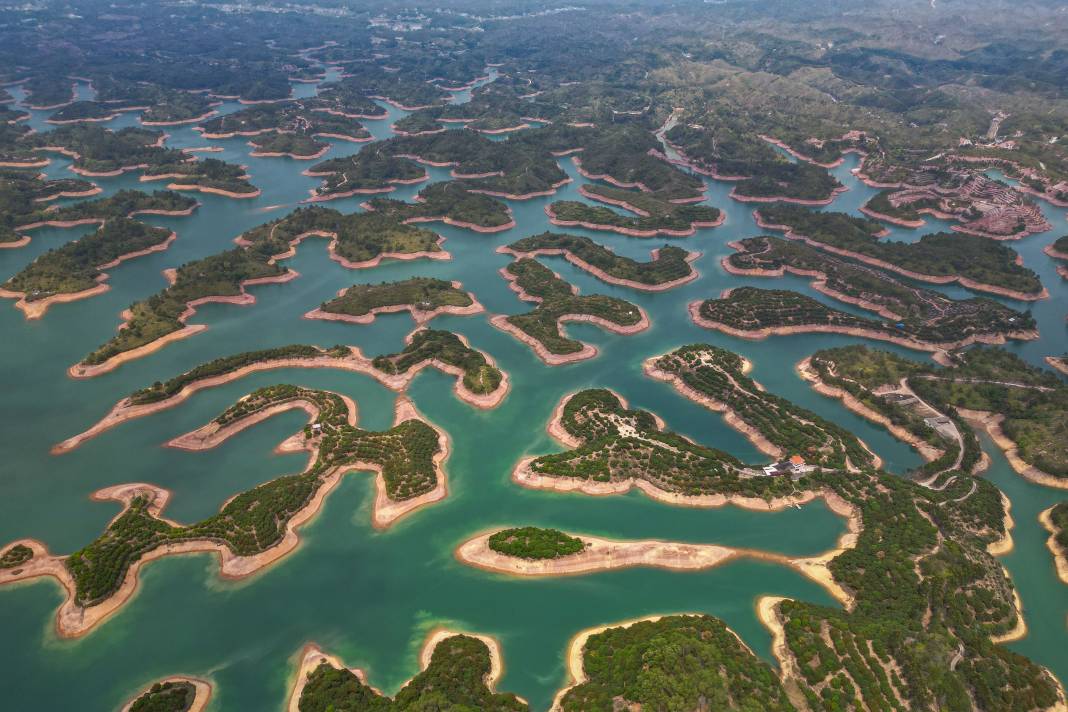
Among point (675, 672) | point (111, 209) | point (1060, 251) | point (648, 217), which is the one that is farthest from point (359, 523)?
point (1060, 251)

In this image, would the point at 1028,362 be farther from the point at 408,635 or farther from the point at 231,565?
the point at 231,565

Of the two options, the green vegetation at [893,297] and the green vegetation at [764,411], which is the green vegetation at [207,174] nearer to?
the green vegetation at [764,411]

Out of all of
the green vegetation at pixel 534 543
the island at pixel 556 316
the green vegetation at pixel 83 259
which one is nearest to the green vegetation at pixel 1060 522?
the green vegetation at pixel 534 543

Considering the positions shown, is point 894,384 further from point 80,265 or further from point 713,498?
point 80,265

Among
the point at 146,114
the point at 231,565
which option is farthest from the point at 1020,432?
→ the point at 146,114

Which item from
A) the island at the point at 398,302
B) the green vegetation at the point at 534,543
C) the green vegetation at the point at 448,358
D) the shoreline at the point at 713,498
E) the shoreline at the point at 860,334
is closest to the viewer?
the green vegetation at the point at 534,543

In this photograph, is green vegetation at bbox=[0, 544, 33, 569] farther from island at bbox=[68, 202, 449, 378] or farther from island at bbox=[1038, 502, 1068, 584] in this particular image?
island at bbox=[1038, 502, 1068, 584]

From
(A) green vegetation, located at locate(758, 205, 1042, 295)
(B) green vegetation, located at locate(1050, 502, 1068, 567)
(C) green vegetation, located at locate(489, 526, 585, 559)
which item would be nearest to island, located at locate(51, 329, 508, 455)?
(C) green vegetation, located at locate(489, 526, 585, 559)
